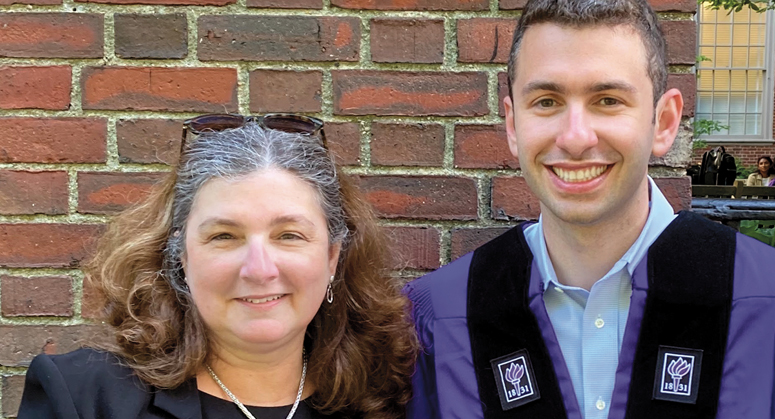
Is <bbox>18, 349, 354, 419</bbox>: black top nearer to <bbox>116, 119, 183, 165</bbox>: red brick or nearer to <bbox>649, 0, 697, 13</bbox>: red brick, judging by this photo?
<bbox>116, 119, 183, 165</bbox>: red brick

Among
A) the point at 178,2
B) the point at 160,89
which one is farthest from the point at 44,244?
the point at 178,2

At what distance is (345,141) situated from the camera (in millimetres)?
1991

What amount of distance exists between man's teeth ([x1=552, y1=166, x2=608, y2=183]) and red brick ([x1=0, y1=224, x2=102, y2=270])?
117 cm

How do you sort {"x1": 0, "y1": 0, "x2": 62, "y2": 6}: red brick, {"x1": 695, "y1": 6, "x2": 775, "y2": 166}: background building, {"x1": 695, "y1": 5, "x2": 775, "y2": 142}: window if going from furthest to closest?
{"x1": 695, "y1": 5, "x2": 775, "y2": 142}: window → {"x1": 695, "y1": 6, "x2": 775, "y2": 166}: background building → {"x1": 0, "y1": 0, "x2": 62, "y2": 6}: red brick

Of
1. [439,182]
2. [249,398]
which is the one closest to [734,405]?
[439,182]

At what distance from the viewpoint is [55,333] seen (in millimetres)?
1975

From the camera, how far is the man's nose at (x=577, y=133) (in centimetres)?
158

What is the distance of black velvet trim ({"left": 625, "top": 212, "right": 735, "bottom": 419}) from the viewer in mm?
1577

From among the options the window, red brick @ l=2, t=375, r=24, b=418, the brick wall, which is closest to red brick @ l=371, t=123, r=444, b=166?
the brick wall

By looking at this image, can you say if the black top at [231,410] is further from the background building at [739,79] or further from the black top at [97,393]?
the background building at [739,79]

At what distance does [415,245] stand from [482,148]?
0.31 meters

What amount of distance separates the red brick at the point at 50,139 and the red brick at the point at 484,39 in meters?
0.94

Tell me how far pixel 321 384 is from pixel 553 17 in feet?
3.22

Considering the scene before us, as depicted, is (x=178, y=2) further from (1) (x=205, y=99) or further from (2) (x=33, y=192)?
(2) (x=33, y=192)
